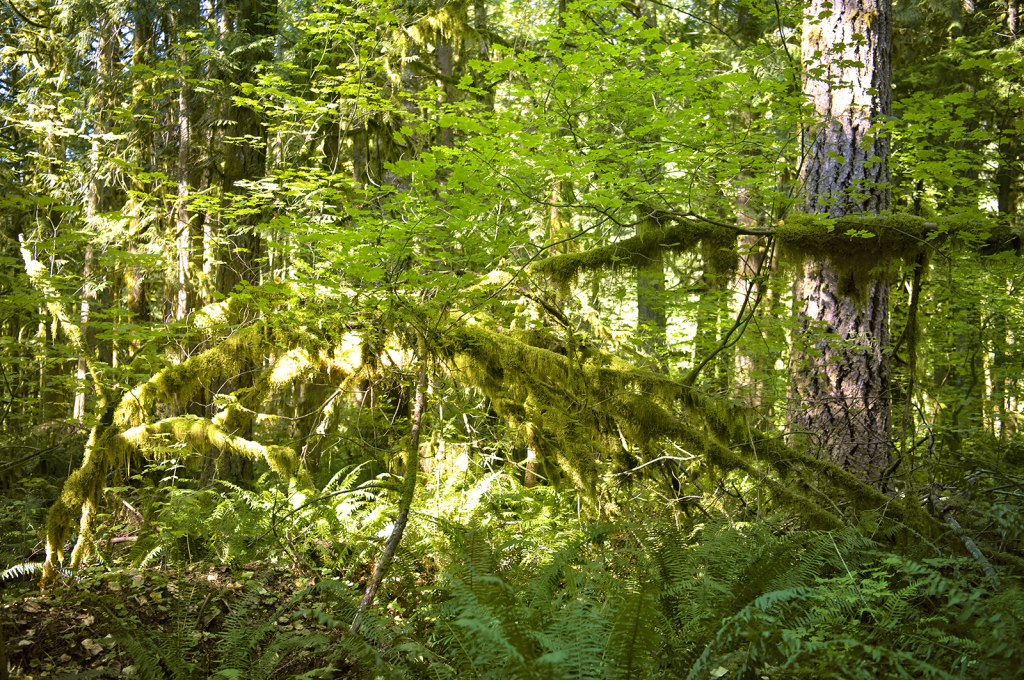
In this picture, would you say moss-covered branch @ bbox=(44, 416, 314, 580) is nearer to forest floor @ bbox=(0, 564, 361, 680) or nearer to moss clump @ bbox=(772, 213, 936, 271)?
forest floor @ bbox=(0, 564, 361, 680)

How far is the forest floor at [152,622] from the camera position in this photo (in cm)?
307

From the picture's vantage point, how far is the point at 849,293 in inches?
208

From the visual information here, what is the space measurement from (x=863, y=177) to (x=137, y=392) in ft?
21.6

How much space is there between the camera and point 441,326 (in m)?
5.07

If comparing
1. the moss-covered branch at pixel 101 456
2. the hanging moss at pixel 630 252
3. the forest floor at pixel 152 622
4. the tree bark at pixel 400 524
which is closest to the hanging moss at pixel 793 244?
the hanging moss at pixel 630 252

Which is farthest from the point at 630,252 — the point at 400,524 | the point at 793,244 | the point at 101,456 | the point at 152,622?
the point at 101,456

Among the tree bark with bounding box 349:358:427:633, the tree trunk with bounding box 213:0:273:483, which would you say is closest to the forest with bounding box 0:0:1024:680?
the tree bark with bounding box 349:358:427:633

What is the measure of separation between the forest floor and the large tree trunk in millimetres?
4416

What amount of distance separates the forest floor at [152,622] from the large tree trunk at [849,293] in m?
4.42

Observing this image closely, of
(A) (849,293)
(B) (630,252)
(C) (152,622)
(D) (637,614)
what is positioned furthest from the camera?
(A) (849,293)

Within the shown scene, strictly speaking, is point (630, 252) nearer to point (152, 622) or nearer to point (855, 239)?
point (855, 239)

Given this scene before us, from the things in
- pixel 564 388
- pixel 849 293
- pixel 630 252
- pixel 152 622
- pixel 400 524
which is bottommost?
pixel 152 622

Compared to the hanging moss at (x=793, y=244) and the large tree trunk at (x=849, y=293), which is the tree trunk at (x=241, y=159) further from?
the large tree trunk at (x=849, y=293)

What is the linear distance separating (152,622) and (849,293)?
6151mm
